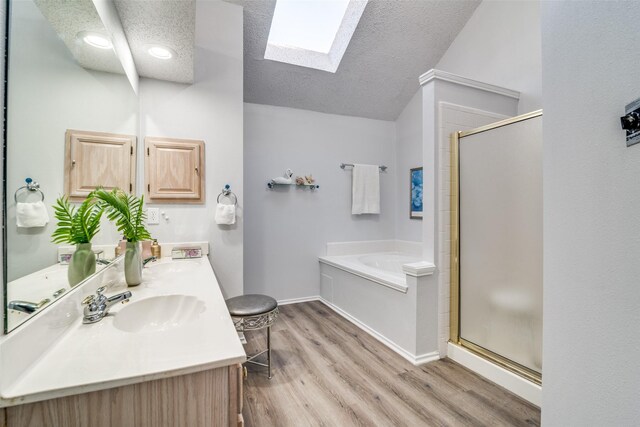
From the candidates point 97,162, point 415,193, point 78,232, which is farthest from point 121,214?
point 415,193

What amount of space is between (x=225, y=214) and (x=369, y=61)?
7.83 feet

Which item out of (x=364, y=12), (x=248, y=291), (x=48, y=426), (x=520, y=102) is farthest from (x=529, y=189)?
(x=248, y=291)

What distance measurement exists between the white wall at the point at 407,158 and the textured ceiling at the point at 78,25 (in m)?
3.29

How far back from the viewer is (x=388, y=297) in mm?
2434

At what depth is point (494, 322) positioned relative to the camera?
197cm

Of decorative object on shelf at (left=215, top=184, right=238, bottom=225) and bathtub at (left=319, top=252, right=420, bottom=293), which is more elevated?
decorative object on shelf at (left=215, top=184, right=238, bottom=225)

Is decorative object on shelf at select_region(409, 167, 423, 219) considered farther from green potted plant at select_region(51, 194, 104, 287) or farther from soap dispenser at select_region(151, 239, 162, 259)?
green potted plant at select_region(51, 194, 104, 287)

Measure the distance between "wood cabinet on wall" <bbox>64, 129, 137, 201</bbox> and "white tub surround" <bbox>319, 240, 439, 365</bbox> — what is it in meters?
2.04

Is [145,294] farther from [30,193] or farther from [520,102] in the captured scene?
[520,102]

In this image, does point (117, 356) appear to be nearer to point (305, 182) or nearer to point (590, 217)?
point (590, 217)

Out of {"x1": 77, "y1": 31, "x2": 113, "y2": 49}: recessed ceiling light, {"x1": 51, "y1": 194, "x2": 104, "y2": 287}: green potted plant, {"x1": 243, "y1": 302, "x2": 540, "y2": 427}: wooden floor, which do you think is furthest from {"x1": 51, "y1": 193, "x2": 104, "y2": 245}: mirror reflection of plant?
{"x1": 243, "y1": 302, "x2": 540, "y2": 427}: wooden floor

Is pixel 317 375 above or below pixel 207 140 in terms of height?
below

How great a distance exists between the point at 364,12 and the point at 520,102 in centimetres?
174

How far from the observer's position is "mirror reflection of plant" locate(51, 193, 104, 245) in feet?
3.06
